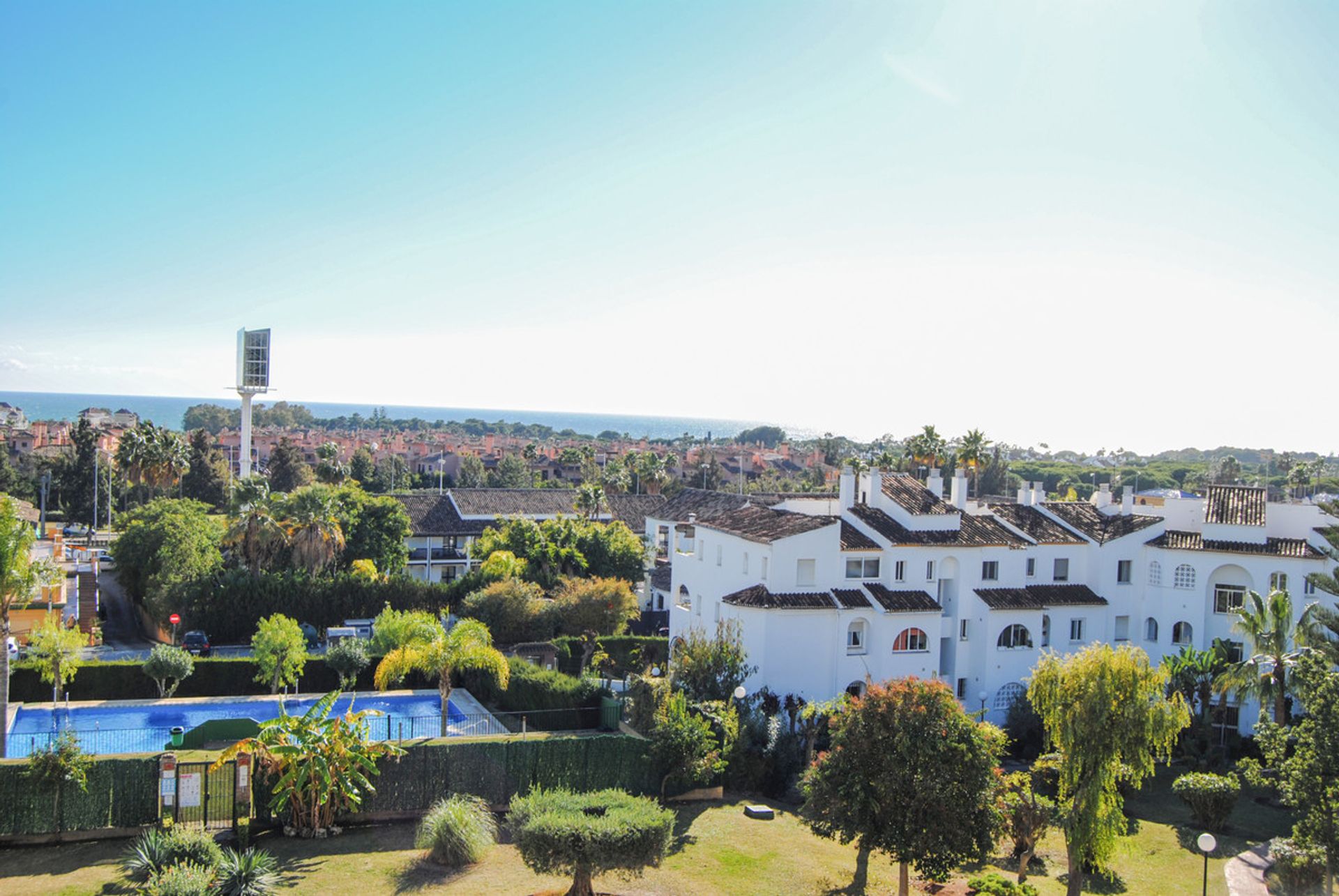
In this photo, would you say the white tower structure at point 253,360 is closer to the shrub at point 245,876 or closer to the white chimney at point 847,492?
the white chimney at point 847,492

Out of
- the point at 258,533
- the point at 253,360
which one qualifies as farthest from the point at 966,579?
the point at 253,360

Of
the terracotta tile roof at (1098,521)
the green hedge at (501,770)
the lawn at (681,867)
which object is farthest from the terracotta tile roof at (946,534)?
the green hedge at (501,770)

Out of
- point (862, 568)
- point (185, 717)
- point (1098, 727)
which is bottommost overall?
point (185, 717)

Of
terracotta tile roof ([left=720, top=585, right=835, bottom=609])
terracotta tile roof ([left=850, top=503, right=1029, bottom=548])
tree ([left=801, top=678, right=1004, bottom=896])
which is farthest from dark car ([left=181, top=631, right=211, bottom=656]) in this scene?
tree ([left=801, top=678, right=1004, bottom=896])

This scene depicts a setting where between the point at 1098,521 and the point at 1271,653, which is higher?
the point at 1098,521

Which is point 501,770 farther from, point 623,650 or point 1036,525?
point 1036,525

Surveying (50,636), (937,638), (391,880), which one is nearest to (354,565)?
(50,636)
